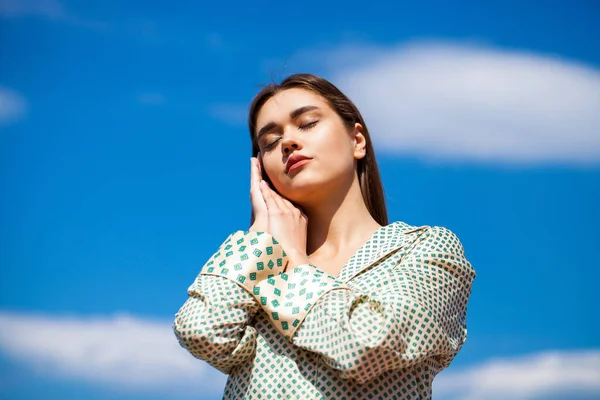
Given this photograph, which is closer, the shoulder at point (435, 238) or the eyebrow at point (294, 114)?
the shoulder at point (435, 238)

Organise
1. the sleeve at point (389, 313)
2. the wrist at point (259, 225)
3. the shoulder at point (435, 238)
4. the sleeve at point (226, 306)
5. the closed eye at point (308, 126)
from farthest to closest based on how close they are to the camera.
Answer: the closed eye at point (308, 126)
the wrist at point (259, 225)
the shoulder at point (435, 238)
the sleeve at point (226, 306)
the sleeve at point (389, 313)

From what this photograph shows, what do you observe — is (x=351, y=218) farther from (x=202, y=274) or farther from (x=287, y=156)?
(x=202, y=274)

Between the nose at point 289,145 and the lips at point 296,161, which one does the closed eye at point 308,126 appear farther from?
the lips at point 296,161

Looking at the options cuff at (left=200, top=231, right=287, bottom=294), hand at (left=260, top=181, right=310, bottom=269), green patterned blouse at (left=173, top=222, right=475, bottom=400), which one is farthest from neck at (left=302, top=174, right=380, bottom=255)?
cuff at (left=200, top=231, right=287, bottom=294)

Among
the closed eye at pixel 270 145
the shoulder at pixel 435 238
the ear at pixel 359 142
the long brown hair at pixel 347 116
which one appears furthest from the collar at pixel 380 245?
the closed eye at pixel 270 145

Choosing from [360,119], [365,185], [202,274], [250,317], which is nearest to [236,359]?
[250,317]

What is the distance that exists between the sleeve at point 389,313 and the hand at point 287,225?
27cm

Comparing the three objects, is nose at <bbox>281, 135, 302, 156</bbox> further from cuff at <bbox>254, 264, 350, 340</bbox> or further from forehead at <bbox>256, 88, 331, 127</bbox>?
cuff at <bbox>254, 264, 350, 340</bbox>

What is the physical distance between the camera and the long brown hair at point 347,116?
14.4 feet

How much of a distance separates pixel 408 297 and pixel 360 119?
63.0 inches

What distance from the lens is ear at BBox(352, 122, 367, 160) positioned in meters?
4.42

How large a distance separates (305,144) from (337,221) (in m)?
0.49

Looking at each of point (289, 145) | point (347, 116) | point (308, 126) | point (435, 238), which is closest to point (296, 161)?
point (289, 145)

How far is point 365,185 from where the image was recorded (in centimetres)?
441
